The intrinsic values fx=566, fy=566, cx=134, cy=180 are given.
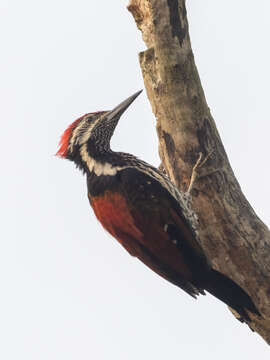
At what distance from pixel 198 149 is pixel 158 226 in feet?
2.46

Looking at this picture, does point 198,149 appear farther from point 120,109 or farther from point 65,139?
point 65,139

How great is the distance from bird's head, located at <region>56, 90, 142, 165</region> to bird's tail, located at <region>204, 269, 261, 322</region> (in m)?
1.67

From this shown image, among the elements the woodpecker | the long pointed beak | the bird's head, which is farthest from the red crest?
the woodpecker

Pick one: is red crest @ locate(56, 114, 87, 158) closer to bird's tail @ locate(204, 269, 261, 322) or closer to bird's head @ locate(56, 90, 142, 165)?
bird's head @ locate(56, 90, 142, 165)

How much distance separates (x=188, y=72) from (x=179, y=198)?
41.9 inches

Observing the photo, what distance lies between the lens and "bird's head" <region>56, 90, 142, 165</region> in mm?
5488

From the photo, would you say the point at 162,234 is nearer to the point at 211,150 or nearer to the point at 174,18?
the point at 211,150

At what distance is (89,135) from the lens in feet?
18.1

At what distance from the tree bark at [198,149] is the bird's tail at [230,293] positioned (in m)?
0.19

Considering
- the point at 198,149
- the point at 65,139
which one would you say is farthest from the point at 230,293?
the point at 65,139

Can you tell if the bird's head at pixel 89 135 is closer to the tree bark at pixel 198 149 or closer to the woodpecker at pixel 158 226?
the woodpecker at pixel 158 226

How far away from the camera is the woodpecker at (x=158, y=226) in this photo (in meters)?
4.58

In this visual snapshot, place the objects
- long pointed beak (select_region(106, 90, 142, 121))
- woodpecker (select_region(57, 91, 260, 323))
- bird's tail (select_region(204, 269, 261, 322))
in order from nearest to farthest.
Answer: bird's tail (select_region(204, 269, 261, 322))
woodpecker (select_region(57, 91, 260, 323))
long pointed beak (select_region(106, 90, 142, 121))

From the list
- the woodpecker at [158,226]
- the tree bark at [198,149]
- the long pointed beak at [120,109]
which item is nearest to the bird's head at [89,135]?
the long pointed beak at [120,109]
